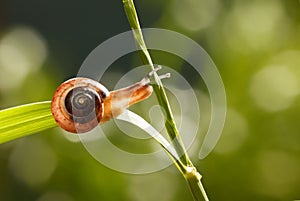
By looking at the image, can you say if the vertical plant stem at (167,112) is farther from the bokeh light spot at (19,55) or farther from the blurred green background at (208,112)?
the bokeh light spot at (19,55)

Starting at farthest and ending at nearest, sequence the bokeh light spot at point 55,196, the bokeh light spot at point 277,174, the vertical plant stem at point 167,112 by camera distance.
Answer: the bokeh light spot at point 55,196
the bokeh light spot at point 277,174
the vertical plant stem at point 167,112

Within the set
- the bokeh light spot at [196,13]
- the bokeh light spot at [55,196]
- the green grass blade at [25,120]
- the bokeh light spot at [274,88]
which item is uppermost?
the green grass blade at [25,120]

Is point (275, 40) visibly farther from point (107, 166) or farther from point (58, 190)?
point (58, 190)

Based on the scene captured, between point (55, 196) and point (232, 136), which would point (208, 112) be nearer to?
point (232, 136)

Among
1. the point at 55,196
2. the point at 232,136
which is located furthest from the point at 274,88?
the point at 55,196

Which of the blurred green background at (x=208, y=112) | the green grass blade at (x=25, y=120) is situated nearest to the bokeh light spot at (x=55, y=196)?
the blurred green background at (x=208, y=112)

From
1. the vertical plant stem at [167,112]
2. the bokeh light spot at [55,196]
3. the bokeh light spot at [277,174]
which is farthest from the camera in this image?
the bokeh light spot at [55,196]

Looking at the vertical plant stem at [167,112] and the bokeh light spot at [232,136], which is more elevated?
the vertical plant stem at [167,112]
